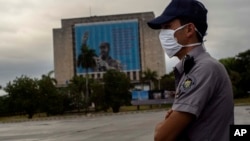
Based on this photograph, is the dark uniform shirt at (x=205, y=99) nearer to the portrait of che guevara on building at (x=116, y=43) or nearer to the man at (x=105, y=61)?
the portrait of che guevara on building at (x=116, y=43)

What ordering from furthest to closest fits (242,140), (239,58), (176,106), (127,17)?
(127,17)
(239,58)
(242,140)
(176,106)

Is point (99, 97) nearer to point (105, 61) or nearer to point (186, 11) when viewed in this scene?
point (105, 61)

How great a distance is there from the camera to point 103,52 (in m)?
155

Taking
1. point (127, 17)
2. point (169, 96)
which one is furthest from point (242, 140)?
point (127, 17)

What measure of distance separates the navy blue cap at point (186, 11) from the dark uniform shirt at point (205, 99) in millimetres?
239

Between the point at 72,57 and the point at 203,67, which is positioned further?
the point at 72,57

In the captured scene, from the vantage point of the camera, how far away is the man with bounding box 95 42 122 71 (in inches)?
6033

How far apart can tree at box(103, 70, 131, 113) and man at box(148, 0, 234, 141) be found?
88.9 m

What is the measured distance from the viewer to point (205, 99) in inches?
97.5

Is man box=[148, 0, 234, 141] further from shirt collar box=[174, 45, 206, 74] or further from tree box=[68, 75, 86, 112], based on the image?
tree box=[68, 75, 86, 112]

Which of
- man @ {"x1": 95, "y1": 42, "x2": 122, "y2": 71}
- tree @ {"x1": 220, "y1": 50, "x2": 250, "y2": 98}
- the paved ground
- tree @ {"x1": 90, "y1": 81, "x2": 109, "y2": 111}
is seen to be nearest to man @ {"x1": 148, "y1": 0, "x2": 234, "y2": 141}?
the paved ground

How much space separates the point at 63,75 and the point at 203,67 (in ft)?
518

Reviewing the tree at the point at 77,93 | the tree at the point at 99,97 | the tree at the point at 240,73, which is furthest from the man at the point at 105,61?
the tree at the point at 99,97

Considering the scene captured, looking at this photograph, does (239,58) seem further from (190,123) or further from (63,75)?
(190,123)
